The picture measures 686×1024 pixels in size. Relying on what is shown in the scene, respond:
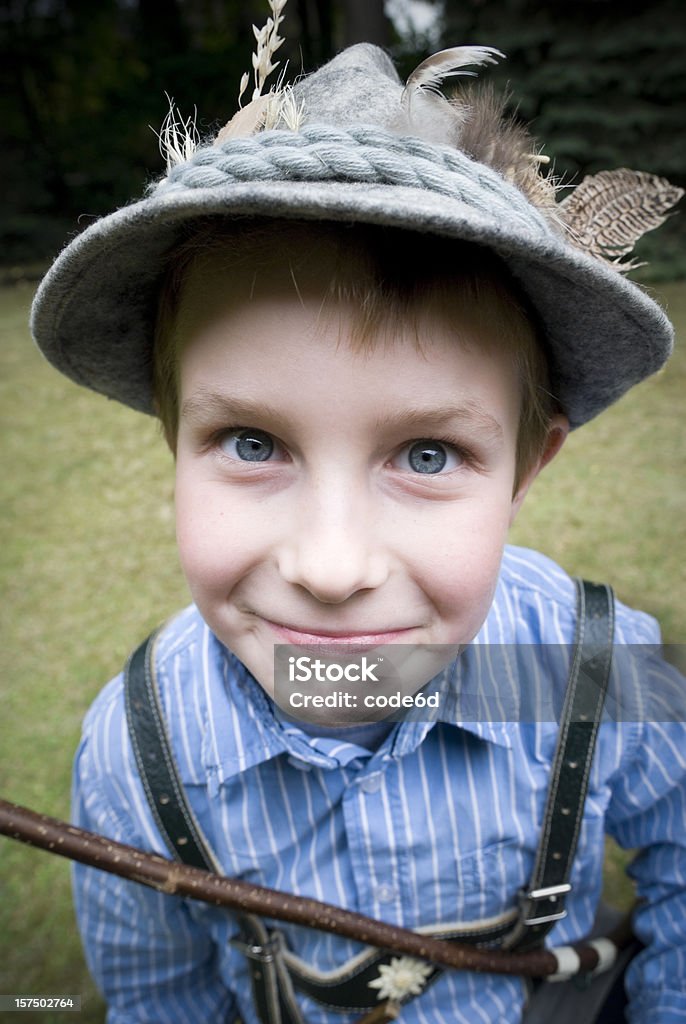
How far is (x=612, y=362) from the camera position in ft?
2.95

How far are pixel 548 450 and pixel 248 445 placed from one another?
461mm

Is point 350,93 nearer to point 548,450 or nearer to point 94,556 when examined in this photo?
point 548,450

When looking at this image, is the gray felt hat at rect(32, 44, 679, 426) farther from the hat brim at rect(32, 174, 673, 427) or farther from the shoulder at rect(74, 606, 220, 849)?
the shoulder at rect(74, 606, 220, 849)

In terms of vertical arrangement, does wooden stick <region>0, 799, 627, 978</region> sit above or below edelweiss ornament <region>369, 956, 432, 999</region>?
above

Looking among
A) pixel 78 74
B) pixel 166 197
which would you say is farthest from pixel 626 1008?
pixel 78 74

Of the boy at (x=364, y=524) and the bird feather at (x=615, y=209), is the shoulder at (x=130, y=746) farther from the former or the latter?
the bird feather at (x=615, y=209)

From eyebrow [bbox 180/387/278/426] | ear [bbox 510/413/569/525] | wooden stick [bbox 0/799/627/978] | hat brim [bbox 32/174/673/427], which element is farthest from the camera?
ear [bbox 510/413/569/525]

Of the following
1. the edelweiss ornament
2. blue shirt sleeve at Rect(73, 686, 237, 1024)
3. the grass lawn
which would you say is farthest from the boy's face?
the grass lawn

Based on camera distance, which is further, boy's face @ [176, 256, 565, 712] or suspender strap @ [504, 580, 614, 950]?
suspender strap @ [504, 580, 614, 950]

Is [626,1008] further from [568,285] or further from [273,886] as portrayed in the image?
[568,285]

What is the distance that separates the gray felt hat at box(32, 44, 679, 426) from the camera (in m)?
0.63

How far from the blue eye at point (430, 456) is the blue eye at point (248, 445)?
15 cm

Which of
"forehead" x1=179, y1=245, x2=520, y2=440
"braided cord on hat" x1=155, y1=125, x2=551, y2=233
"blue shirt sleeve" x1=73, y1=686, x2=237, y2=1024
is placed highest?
"braided cord on hat" x1=155, y1=125, x2=551, y2=233

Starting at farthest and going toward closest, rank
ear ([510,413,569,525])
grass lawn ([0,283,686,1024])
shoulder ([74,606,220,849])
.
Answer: grass lawn ([0,283,686,1024]) → shoulder ([74,606,220,849]) → ear ([510,413,569,525])
